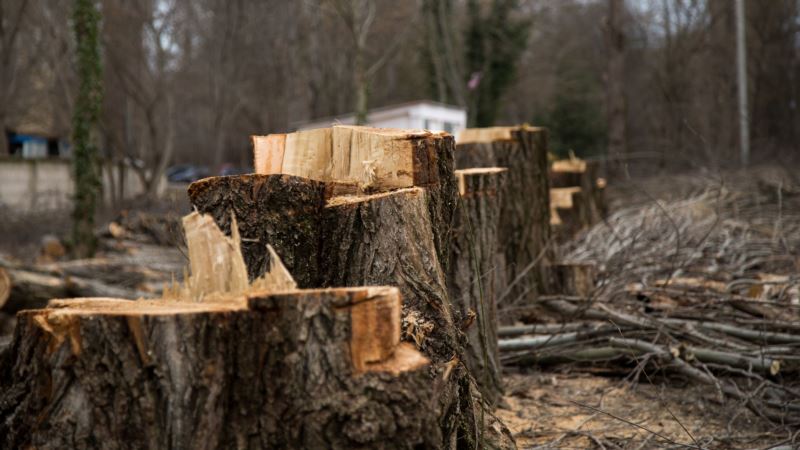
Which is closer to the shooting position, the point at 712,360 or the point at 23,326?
the point at 23,326

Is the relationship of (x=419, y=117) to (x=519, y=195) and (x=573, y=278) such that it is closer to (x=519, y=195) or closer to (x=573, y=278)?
(x=519, y=195)

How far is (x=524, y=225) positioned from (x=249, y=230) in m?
3.01

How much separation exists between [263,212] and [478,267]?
145cm

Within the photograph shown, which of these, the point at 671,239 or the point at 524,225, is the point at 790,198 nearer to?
the point at 671,239

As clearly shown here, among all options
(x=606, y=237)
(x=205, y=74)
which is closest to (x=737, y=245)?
(x=606, y=237)

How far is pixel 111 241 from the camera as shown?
41.5ft

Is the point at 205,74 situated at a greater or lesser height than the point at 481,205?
greater

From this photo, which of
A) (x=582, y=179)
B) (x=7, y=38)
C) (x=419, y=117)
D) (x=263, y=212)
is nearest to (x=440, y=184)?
(x=263, y=212)

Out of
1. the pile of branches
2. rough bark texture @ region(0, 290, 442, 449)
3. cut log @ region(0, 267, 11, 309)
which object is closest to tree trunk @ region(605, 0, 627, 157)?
the pile of branches

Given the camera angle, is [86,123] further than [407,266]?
Yes

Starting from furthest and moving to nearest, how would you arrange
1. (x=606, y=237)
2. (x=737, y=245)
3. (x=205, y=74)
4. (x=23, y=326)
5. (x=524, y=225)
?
(x=205, y=74) → (x=606, y=237) → (x=737, y=245) → (x=524, y=225) → (x=23, y=326)

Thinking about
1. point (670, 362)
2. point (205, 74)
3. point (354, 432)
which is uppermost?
point (205, 74)

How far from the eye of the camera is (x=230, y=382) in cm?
A: 194

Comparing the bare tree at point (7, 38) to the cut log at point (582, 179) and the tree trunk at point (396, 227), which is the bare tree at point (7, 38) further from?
the tree trunk at point (396, 227)
